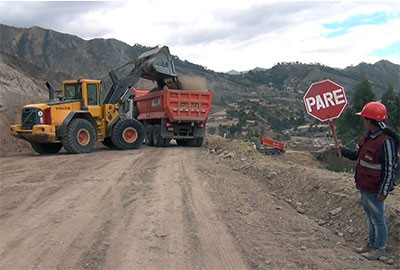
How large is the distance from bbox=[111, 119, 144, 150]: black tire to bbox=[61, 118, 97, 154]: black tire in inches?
42.6

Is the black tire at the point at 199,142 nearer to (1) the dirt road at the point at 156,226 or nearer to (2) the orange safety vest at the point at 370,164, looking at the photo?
(1) the dirt road at the point at 156,226

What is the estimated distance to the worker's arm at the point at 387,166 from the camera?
472cm

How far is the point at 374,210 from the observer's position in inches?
194

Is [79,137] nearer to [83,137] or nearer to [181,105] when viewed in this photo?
[83,137]

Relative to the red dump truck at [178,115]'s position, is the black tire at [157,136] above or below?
below

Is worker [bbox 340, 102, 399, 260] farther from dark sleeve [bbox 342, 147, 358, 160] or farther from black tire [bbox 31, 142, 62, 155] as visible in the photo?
black tire [bbox 31, 142, 62, 155]

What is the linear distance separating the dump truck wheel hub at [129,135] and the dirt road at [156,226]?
21.0ft

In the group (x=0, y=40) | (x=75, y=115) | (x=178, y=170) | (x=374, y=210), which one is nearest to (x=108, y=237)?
(x=374, y=210)

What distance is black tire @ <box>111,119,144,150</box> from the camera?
51.8ft

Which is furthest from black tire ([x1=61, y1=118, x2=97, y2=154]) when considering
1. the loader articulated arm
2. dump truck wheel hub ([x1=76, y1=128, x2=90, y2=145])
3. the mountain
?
the mountain

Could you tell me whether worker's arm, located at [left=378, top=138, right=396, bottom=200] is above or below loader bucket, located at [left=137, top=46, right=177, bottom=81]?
below

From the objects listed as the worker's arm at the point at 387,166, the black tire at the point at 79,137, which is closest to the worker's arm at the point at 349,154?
the worker's arm at the point at 387,166

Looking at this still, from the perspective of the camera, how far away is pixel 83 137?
14711 mm

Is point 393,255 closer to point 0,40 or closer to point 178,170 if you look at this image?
point 178,170
